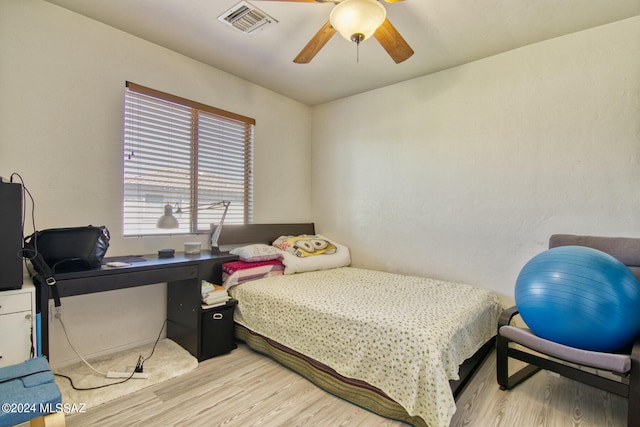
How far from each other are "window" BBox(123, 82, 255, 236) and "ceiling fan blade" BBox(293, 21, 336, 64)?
4.10 feet

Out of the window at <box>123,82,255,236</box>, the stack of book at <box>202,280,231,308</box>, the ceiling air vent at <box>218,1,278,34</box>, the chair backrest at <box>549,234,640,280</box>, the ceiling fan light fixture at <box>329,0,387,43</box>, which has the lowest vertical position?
the stack of book at <box>202,280,231,308</box>

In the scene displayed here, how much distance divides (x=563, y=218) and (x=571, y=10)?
1496mm

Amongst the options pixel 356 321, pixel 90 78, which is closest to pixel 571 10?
pixel 356 321

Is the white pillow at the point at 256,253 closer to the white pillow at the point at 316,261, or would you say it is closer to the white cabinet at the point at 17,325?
the white pillow at the point at 316,261

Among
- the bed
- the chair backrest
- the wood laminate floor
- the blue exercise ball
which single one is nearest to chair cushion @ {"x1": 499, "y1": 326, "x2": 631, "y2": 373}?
the blue exercise ball

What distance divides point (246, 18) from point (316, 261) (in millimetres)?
2261

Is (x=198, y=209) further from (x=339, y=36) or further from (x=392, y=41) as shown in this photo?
(x=392, y=41)

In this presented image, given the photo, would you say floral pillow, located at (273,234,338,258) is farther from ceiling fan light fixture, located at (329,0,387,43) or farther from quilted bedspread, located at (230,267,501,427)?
ceiling fan light fixture, located at (329,0,387,43)

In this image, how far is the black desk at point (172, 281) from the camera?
1796mm

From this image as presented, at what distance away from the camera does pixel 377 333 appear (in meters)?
1.77

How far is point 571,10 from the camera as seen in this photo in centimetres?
209

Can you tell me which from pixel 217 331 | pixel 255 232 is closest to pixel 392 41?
pixel 255 232

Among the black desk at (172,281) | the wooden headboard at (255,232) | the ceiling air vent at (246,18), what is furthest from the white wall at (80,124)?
the ceiling air vent at (246,18)

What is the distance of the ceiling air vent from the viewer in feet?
6.84
